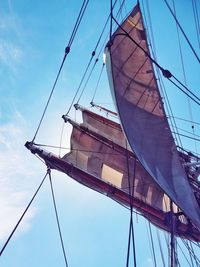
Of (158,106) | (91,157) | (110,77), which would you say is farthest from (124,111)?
(91,157)

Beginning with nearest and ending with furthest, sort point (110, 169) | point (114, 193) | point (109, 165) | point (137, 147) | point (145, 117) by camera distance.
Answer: point (137, 147) < point (145, 117) < point (114, 193) < point (110, 169) < point (109, 165)

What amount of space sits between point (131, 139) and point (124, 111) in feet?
2.53

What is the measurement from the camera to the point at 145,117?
6.24m

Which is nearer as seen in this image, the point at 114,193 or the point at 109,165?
the point at 114,193

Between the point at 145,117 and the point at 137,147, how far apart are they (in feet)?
5.25

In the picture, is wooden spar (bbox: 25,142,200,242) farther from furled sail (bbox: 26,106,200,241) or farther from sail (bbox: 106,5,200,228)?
sail (bbox: 106,5,200,228)

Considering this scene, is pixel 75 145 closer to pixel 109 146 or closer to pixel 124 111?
pixel 109 146

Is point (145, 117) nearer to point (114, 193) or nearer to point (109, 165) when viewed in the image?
point (114, 193)

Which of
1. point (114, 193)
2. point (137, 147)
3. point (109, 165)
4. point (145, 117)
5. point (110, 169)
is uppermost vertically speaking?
point (109, 165)

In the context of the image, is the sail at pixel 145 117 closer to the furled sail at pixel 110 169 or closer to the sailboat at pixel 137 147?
the sailboat at pixel 137 147

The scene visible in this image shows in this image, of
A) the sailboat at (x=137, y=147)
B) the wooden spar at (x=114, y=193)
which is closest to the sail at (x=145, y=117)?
the sailboat at (x=137, y=147)

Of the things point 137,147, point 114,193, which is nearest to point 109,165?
point 114,193

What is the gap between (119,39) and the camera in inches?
267

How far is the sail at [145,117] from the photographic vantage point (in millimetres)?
4762
